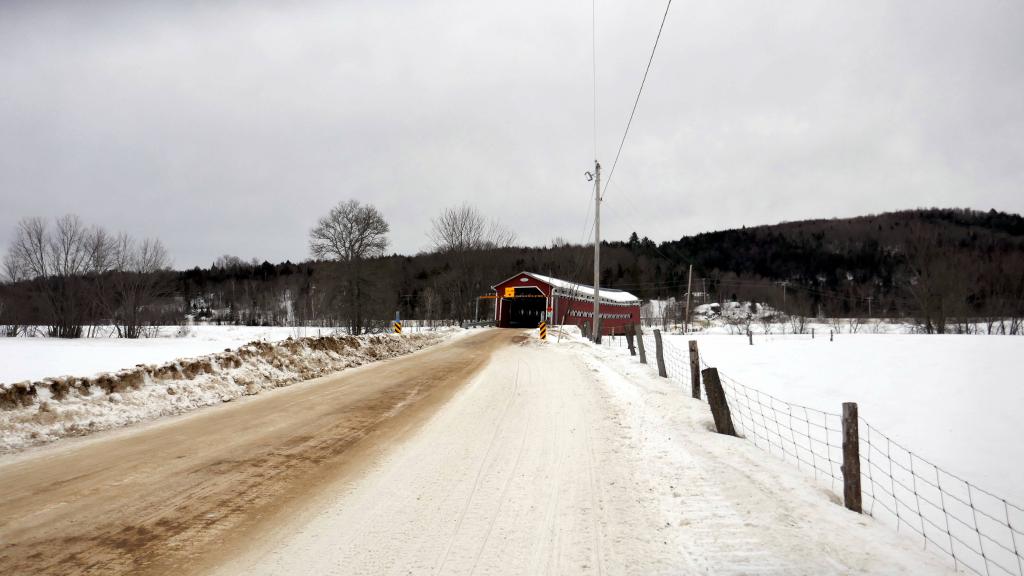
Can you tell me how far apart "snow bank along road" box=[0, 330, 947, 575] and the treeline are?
32.0 m

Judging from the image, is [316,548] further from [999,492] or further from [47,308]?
[47,308]

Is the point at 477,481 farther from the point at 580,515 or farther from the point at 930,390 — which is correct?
the point at 930,390

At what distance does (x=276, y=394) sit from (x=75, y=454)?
3.96 meters

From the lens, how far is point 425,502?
4078 mm

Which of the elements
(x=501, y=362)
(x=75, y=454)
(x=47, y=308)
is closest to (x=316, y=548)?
(x=75, y=454)

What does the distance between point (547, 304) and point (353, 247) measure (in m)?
16.4

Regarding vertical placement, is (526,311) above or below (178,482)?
above

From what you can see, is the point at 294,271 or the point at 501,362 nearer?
the point at 501,362

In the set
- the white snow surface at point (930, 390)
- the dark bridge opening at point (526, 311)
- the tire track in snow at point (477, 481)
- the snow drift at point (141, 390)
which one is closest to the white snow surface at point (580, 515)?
the tire track in snow at point (477, 481)

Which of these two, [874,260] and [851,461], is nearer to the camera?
[851,461]

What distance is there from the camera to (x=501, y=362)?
15336mm

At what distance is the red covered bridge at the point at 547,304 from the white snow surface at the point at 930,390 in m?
19.1

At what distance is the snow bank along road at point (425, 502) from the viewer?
3111 mm

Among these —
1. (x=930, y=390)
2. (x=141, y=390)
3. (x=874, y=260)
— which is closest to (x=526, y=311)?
(x=930, y=390)
